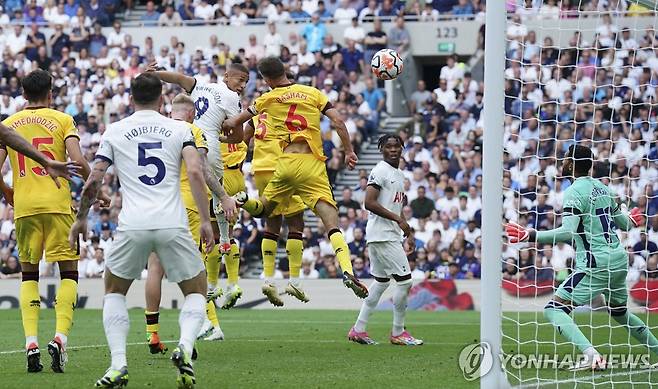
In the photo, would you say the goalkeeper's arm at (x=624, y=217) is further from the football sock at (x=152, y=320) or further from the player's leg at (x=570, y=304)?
the football sock at (x=152, y=320)

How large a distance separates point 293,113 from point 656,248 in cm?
558

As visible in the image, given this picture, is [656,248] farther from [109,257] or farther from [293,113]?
[109,257]

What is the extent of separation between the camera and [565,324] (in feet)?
37.7

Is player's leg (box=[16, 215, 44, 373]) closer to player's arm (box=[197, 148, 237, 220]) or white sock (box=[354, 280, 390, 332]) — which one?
player's arm (box=[197, 148, 237, 220])

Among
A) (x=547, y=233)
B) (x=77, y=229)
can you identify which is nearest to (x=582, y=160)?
(x=547, y=233)

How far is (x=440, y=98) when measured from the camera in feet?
91.7

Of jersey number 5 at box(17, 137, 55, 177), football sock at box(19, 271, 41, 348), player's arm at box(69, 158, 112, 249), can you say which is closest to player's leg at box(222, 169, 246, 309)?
football sock at box(19, 271, 41, 348)

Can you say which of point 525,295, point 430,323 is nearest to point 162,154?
point 430,323

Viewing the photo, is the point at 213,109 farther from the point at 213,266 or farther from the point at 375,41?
the point at 375,41

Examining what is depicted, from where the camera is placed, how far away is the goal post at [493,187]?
8.54 m

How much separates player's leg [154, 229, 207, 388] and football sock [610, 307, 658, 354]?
4.80 m

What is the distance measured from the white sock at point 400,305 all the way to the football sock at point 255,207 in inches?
76.0

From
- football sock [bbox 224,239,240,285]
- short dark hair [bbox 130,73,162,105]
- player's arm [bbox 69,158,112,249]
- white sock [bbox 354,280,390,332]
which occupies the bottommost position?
white sock [bbox 354,280,390,332]

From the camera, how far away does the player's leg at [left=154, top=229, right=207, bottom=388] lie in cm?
858
